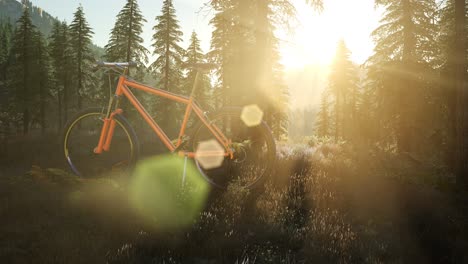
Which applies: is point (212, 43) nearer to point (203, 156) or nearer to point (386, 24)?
point (386, 24)

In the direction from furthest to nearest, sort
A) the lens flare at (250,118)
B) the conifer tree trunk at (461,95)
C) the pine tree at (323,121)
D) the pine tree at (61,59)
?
the pine tree at (323,121), the pine tree at (61,59), the conifer tree trunk at (461,95), the lens flare at (250,118)

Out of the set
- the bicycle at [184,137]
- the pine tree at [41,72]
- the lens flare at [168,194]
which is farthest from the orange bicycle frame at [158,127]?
the pine tree at [41,72]

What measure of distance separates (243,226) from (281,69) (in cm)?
2728

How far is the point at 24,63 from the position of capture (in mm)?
34594

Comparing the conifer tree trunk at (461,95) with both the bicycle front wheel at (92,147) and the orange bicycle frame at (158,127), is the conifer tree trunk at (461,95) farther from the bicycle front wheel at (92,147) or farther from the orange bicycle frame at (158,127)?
the bicycle front wheel at (92,147)

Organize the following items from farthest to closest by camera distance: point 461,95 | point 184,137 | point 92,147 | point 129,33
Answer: point 129,33, point 461,95, point 92,147, point 184,137

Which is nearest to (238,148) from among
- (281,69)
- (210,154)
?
(210,154)

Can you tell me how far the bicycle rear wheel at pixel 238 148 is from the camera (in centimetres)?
473

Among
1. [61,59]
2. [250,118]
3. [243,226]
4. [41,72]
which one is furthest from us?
[61,59]

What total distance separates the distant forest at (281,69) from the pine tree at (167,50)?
10 cm

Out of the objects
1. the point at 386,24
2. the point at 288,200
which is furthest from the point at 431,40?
the point at 288,200

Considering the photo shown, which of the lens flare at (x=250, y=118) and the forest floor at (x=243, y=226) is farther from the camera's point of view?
the lens flare at (x=250, y=118)

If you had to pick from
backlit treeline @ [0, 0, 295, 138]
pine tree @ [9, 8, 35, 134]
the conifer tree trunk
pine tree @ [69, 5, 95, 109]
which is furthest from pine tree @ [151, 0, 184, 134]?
the conifer tree trunk

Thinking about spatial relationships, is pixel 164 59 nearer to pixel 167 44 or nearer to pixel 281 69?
pixel 167 44
